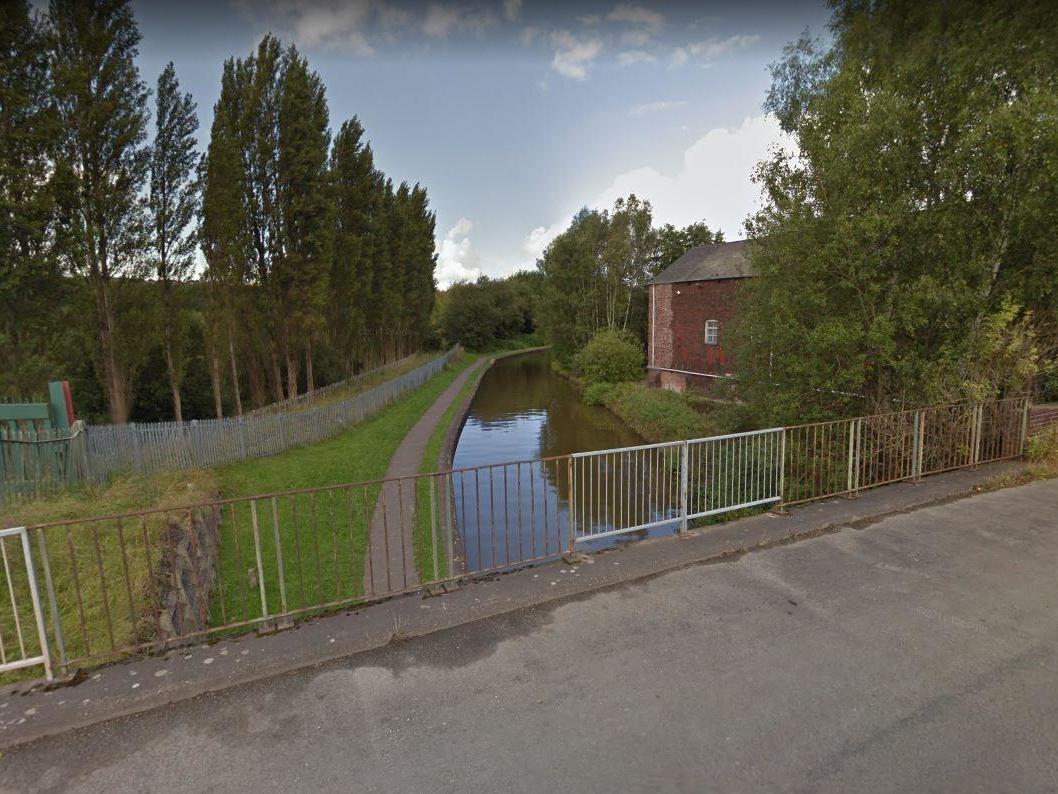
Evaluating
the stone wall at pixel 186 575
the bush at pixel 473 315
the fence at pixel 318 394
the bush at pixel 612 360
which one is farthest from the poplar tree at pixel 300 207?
the bush at pixel 473 315

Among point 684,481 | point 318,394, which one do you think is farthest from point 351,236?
point 684,481

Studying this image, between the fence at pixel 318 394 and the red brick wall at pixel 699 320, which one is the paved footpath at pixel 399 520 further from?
A: the red brick wall at pixel 699 320

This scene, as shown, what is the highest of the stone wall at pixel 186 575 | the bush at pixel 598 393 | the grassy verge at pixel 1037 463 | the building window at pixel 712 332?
the building window at pixel 712 332

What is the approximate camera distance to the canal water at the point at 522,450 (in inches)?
396

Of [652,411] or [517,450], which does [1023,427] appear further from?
[517,450]

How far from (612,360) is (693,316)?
569 cm

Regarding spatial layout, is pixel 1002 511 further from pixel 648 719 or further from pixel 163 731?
pixel 163 731

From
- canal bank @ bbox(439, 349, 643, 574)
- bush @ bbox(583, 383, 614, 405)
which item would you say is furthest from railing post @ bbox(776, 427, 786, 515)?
bush @ bbox(583, 383, 614, 405)

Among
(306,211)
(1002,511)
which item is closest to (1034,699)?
(1002,511)

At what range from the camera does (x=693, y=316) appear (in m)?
24.7

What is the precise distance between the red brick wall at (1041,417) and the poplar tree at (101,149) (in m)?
18.0

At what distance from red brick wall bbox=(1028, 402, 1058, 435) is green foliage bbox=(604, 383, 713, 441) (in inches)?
300

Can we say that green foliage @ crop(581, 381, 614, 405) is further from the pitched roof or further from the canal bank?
the pitched roof

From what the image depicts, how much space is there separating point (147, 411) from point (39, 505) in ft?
44.2
